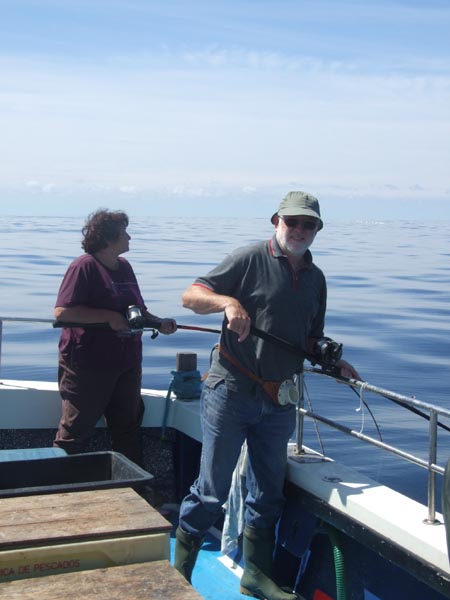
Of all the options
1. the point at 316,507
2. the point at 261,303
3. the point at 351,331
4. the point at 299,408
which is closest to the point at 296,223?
the point at 261,303

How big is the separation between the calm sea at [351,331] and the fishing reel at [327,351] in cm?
48

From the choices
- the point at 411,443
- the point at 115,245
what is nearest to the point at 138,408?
the point at 115,245

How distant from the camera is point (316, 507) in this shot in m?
3.96

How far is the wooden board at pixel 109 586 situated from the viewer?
7.67 feet

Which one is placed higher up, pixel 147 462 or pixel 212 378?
pixel 212 378

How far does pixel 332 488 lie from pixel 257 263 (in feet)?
3.34

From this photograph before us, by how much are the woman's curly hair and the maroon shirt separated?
64 mm

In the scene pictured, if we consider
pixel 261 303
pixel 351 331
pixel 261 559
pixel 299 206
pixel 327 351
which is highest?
pixel 299 206

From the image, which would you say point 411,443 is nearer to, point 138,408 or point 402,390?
point 402,390

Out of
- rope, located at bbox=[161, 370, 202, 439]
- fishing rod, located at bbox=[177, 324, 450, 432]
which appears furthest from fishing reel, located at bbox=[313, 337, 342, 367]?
rope, located at bbox=[161, 370, 202, 439]

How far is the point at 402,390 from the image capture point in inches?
477

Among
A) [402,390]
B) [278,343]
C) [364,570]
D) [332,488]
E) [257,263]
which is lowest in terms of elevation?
[402,390]

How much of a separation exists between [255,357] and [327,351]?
1.15 feet

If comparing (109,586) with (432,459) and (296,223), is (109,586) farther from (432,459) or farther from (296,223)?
(296,223)
